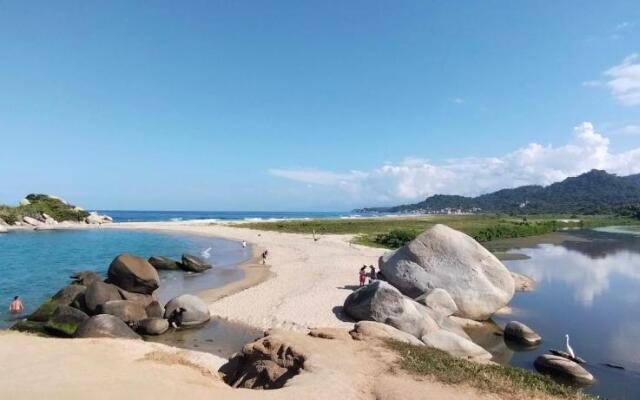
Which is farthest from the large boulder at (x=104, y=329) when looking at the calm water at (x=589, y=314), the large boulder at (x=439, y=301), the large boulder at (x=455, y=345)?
the calm water at (x=589, y=314)

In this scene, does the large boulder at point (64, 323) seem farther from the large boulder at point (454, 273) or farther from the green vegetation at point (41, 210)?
the green vegetation at point (41, 210)

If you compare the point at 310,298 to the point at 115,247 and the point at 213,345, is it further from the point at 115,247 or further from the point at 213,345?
the point at 115,247

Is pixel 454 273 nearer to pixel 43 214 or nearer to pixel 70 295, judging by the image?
pixel 70 295

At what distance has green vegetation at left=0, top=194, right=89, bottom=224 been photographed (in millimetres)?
93062

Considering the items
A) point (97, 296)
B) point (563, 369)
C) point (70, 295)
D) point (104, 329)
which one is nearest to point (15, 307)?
point (70, 295)

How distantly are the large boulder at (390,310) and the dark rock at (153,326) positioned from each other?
9240 millimetres

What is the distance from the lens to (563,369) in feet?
55.1

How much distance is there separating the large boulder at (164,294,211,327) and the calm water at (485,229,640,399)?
14228 millimetres

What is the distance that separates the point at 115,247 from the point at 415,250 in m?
47.0

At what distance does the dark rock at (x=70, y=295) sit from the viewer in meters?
23.5

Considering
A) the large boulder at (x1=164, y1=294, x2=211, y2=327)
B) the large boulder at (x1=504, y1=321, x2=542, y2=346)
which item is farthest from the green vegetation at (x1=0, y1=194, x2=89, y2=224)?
the large boulder at (x1=504, y1=321, x2=542, y2=346)

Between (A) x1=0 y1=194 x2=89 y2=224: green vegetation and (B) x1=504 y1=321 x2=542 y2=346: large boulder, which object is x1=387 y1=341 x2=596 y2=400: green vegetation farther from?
(A) x1=0 y1=194 x2=89 y2=224: green vegetation

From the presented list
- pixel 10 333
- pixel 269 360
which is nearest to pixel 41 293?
pixel 10 333

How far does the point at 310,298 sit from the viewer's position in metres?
26.4
